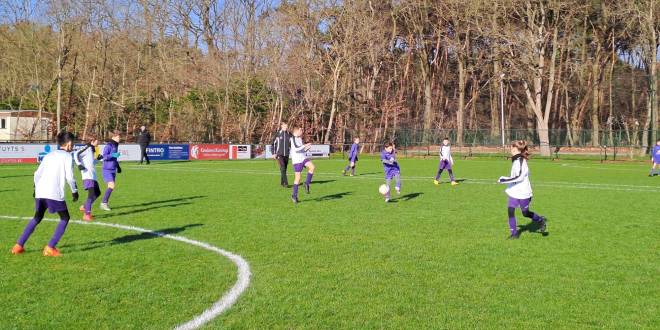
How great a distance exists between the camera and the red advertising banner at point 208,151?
4169cm

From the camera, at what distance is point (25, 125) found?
52.8 metres

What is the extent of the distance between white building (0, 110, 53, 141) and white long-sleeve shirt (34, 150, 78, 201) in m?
39.8

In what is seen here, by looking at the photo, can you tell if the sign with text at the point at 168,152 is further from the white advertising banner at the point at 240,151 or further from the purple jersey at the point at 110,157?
the purple jersey at the point at 110,157

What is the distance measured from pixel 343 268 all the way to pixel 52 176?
4.14 meters

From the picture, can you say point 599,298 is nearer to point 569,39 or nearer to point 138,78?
point 138,78

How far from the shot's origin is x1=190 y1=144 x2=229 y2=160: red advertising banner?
137ft

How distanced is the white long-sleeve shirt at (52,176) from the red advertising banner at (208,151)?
33.6 metres

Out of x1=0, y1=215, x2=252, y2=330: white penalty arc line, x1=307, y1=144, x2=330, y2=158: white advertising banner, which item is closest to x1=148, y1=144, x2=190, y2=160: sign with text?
x1=307, y1=144, x2=330, y2=158: white advertising banner

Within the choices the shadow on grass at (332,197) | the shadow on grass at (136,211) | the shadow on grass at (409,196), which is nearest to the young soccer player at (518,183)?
the shadow on grass at (409,196)

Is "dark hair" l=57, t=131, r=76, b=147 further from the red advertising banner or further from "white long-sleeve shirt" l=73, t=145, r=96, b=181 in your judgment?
the red advertising banner

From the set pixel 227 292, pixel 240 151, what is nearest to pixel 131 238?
pixel 227 292

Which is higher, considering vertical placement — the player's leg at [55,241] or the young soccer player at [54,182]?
the young soccer player at [54,182]

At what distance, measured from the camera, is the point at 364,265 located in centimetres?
805

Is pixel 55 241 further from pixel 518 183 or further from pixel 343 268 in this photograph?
pixel 518 183
